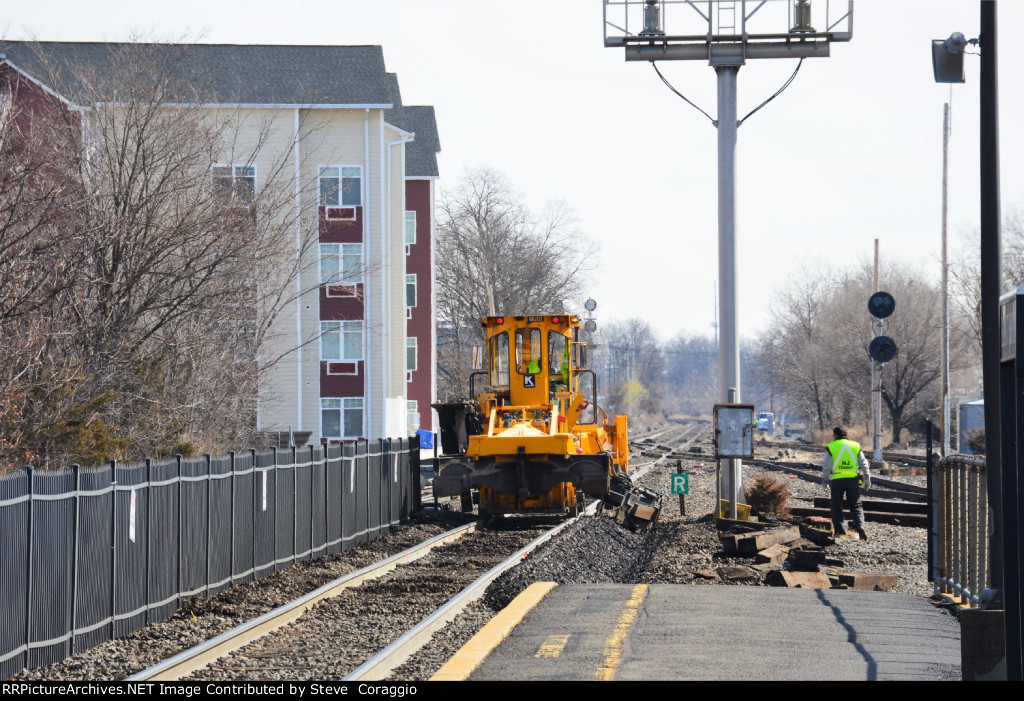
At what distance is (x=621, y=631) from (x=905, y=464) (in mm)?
37864

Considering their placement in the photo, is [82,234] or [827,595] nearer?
[827,595]

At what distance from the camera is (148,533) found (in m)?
13.4

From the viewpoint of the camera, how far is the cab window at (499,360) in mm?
23797

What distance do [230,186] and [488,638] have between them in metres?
21.1

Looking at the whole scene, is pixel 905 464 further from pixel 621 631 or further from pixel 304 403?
pixel 621 631

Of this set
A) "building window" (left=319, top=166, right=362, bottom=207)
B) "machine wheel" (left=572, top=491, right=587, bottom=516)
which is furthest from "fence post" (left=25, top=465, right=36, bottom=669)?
"building window" (left=319, top=166, right=362, bottom=207)

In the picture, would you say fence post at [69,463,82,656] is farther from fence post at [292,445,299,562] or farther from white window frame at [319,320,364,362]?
white window frame at [319,320,364,362]

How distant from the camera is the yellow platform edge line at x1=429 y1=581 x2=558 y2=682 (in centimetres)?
888

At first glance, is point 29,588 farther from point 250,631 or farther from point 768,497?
point 768,497

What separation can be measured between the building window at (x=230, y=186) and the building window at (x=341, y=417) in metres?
15.5

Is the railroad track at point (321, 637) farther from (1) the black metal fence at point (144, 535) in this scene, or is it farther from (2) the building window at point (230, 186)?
(2) the building window at point (230, 186)

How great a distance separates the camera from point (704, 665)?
9.22 m

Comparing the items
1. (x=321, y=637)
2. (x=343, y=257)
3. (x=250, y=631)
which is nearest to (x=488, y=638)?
(x=321, y=637)

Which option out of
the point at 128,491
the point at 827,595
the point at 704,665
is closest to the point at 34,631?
the point at 128,491
